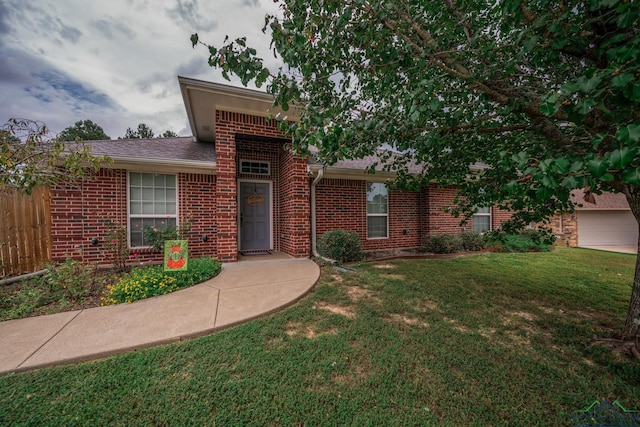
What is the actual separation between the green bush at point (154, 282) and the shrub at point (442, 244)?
21.9 feet

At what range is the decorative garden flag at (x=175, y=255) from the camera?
14.9ft

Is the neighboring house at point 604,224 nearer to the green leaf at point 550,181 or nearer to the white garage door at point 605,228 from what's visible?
the white garage door at point 605,228

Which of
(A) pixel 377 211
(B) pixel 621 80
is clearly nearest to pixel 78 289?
(B) pixel 621 80

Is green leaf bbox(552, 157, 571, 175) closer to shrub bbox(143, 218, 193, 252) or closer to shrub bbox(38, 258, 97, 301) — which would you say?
shrub bbox(38, 258, 97, 301)

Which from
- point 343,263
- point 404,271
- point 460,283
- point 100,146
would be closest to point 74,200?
point 100,146

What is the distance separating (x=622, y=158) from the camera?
3.79ft

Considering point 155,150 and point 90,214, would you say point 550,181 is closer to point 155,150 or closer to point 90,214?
point 155,150

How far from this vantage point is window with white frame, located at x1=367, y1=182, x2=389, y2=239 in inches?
318

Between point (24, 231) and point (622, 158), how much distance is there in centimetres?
842

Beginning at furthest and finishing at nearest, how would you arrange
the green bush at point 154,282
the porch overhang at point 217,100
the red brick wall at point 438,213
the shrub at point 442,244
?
the red brick wall at point 438,213, the shrub at point 442,244, the porch overhang at point 217,100, the green bush at point 154,282

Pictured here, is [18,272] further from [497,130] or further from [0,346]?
[497,130]

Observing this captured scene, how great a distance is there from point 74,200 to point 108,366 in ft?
17.2

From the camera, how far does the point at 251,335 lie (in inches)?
107

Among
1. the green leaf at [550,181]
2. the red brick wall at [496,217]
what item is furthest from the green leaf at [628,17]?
the red brick wall at [496,217]
